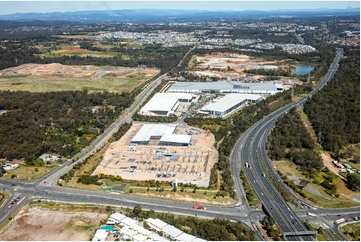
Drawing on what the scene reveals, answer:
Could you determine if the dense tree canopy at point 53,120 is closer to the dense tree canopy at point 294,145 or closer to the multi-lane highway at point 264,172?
the multi-lane highway at point 264,172

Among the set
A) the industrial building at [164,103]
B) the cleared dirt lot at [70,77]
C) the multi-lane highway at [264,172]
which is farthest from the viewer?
the cleared dirt lot at [70,77]

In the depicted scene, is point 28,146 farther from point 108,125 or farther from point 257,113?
point 257,113

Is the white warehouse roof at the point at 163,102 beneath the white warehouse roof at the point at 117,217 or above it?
above

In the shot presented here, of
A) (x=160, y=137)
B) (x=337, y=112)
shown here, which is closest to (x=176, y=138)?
(x=160, y=137)

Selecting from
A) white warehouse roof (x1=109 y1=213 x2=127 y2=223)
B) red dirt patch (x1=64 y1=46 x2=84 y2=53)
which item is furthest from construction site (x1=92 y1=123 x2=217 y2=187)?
red dirt patch (x1=64 y1=46 x2=84 y2=53)

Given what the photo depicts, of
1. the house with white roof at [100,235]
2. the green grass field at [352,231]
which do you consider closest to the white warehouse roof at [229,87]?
the green grass field at [352,231]

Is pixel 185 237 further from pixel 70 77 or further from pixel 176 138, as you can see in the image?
pixel 70 77

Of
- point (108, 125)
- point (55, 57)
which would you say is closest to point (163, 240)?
point (108, 125)
